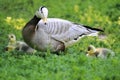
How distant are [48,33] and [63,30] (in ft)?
1.48

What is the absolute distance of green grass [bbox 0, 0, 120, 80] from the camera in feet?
29.9

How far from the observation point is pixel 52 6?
15.9 metres

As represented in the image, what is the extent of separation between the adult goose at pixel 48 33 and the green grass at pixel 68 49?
0.23 metres

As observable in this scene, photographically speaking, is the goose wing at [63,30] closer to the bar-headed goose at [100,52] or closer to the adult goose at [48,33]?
the adult goose at [48,33]

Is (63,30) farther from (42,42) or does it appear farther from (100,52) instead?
(100,52)

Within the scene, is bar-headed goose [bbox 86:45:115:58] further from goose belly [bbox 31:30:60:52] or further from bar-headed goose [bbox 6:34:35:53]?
bar-headed goose [bbox 6:34:35:53]

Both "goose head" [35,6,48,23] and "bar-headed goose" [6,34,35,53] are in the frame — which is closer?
"goose head" [35,6,48,23]

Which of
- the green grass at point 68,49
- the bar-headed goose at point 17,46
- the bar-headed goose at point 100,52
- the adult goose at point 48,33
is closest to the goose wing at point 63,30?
the adult goose at point 48,33

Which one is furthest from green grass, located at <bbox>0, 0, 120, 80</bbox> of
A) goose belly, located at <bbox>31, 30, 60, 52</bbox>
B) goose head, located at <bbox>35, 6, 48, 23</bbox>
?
goose head, located at <bbox>35, 6, 48, 23</bbox>

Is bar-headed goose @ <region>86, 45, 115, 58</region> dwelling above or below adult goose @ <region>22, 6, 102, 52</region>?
below

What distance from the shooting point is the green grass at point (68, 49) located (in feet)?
29.9

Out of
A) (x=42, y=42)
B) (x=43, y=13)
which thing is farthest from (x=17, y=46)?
(x=43, y=13)

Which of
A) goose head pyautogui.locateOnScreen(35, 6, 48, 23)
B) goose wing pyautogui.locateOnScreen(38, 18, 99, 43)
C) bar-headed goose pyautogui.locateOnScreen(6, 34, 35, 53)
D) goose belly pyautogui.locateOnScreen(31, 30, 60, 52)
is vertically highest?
goose head pyautogui.locateOnScreen(35, 6, 48, 23)

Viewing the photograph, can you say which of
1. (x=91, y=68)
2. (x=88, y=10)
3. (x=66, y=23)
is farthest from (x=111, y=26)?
(x=91, y=68)
